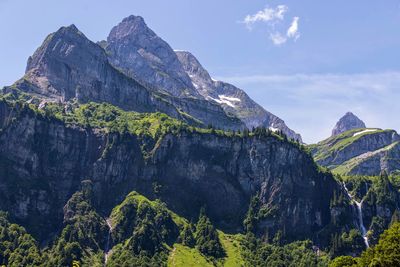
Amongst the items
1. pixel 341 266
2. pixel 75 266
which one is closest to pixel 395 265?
pixel 341 266

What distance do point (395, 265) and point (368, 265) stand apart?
→ 11026 mm

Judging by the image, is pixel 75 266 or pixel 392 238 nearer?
pixel 75 266

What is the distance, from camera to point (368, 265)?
180 meters

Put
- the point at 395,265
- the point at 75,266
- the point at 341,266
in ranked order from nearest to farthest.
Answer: the point at 75,266, the point at 395,265, the point at 341,266

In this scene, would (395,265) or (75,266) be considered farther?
(395,265)

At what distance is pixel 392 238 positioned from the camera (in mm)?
180250

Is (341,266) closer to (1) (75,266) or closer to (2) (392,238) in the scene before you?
(2) (392,238)

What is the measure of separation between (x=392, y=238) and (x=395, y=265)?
12.1 m

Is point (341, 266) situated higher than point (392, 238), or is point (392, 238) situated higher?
point (392, 238)

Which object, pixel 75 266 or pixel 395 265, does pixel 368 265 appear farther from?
pixel 75 266

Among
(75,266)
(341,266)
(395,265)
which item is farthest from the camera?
(341,266)

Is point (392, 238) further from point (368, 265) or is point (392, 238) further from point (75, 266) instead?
point (75, 266)

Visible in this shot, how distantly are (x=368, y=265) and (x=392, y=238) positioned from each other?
1227 cm

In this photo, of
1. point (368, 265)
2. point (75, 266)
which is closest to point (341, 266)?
point (368, 265)
